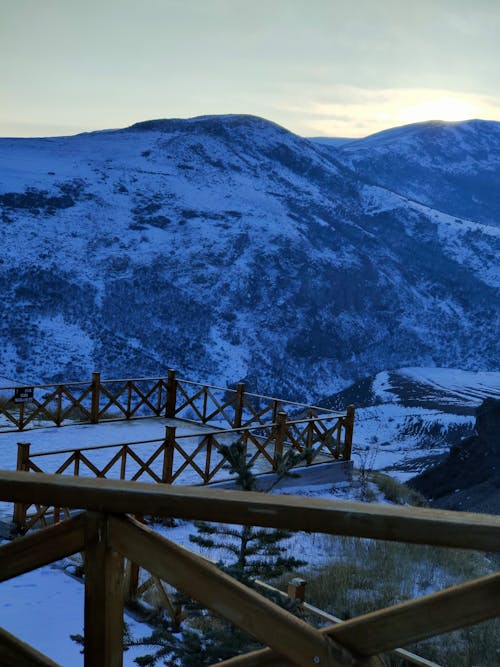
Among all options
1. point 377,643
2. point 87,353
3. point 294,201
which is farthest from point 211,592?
point 294,201

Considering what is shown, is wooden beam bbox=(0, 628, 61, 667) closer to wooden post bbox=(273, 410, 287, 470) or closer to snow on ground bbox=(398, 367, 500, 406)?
wooden post bbox=(273, 410, 287, 470)

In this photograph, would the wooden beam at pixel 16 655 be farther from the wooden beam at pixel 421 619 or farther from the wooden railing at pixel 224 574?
the wooden beam at pixel 421 619

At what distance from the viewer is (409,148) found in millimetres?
90688

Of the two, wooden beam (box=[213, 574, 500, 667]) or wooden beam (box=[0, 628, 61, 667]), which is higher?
wooden beam (box=[213, 574, 500, 667])

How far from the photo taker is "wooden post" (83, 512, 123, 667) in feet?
4.41

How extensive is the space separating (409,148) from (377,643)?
94.4 metres

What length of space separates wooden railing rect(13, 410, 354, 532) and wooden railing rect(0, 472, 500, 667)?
6.57 metres

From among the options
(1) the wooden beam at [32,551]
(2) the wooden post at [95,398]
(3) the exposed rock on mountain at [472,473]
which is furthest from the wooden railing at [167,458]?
(1) the wooden beam at [32,551]

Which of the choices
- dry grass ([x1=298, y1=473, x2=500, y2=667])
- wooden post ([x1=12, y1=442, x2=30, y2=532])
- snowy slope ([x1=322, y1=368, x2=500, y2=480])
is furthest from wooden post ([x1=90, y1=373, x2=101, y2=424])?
dry grass ([x1=298, y1=473, x2=500, y2=667])

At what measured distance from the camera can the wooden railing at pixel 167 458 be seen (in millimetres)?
8555

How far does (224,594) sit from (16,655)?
0.40 m

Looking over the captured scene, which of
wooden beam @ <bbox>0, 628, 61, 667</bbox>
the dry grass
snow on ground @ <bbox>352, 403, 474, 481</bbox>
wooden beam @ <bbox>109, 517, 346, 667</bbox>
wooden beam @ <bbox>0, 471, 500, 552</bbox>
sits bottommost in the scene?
snow on ground @ <bbox>352, 403, 474, 481</bbox>

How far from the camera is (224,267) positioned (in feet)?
151

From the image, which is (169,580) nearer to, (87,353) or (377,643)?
(377,643)
